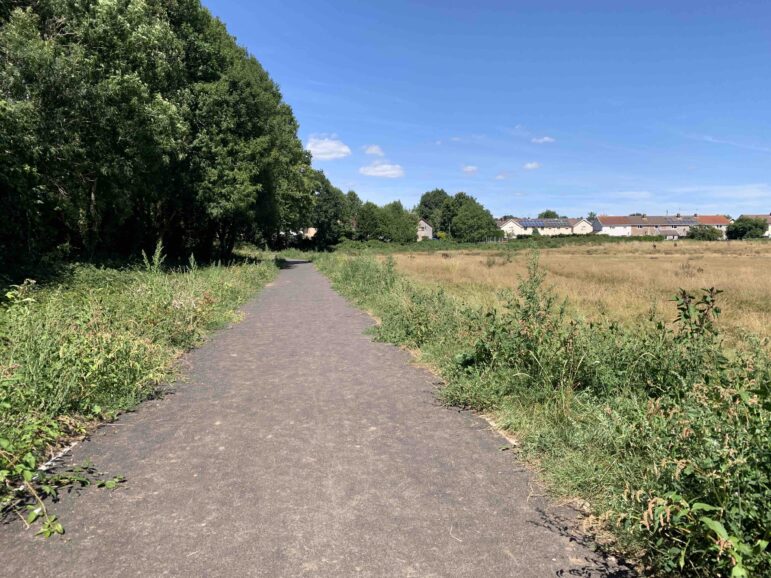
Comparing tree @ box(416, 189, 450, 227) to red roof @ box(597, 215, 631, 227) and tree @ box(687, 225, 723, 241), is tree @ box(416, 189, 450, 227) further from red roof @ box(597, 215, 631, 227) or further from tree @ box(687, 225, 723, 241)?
tree @ box(687, 225, 723, 241)

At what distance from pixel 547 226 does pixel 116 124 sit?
158084mm

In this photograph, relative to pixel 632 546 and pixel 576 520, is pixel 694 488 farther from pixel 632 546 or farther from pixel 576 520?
pixel 576 520

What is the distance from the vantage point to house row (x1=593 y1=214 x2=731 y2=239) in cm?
15250

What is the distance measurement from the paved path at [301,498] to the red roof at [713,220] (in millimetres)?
180671

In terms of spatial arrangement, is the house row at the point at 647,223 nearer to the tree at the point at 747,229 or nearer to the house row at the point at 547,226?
the house row at the point at 547,226

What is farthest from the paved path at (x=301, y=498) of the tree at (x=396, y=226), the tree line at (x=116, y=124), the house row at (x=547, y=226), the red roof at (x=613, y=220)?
the red roof at (x=613, y=220)

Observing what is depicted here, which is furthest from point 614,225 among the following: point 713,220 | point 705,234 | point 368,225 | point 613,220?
point 368,225

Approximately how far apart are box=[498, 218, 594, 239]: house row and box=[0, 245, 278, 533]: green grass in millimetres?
146529

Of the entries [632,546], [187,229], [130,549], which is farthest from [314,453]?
[187,229]

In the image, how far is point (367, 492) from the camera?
3514 mm

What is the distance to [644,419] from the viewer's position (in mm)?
3504

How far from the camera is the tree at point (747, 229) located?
112625mm

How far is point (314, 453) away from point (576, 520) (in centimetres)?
213

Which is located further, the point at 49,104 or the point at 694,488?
the point at 49,104
